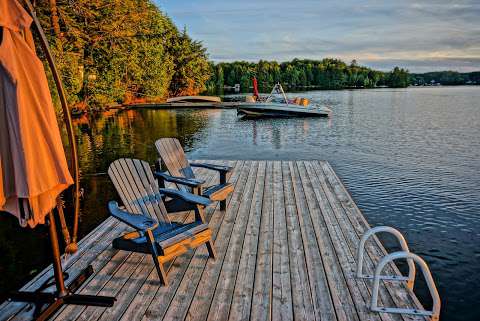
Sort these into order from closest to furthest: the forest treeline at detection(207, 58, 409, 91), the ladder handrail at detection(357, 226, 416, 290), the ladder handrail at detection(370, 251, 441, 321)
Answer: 1. the ladder handrail at detection(370, 251, 441, 321)
2. the ladder handrail at detection(357, 226, 416, 290)
3. the forest treeline at detection(207, 58, 409, 91)

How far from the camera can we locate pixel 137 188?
4.16 m

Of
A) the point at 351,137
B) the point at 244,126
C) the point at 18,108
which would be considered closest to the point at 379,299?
the point at 18,108

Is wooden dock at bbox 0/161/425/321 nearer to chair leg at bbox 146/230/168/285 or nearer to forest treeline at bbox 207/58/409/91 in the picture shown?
chair leg at bbox 146/230/168/285

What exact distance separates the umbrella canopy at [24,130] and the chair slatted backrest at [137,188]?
1594 millimetres

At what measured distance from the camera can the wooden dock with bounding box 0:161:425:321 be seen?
2.90 meters

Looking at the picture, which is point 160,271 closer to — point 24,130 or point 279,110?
point 24,130

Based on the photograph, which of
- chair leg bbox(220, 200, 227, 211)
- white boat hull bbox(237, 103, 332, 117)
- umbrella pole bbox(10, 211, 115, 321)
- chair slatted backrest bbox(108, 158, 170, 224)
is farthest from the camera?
white boat hull bbox(237, 103, 332, 117)

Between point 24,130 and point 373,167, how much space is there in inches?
442

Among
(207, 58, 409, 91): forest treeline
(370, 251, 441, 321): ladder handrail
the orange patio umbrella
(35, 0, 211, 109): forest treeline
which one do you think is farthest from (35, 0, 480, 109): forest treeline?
(207, 58, 409, 91): forest treeline

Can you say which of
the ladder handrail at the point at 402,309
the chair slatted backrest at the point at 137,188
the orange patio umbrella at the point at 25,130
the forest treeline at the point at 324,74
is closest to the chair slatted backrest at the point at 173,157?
the chair slatted backrest at the point at 137,188

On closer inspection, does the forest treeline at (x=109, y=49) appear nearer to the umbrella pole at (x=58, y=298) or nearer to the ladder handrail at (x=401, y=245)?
the umbrella pole at (x=58, y=298)

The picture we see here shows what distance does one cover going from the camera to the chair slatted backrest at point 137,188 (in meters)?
3.99

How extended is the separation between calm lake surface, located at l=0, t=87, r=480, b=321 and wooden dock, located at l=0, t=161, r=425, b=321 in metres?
1.58

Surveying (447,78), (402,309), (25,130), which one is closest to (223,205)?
(402,309)
